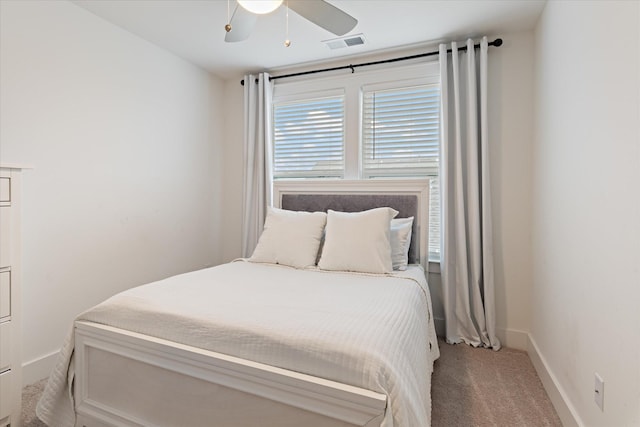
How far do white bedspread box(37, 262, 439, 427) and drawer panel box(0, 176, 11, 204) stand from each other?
0.65 metres

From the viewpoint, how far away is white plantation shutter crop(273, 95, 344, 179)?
335cm

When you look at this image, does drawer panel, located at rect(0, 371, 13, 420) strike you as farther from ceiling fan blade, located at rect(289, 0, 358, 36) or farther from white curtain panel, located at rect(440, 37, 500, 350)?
white curtain panel, located at rect(440, 37, 500, 350)

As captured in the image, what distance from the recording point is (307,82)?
11.2ft

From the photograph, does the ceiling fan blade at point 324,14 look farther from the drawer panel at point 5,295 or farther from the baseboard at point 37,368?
the baseboard at point 37,368

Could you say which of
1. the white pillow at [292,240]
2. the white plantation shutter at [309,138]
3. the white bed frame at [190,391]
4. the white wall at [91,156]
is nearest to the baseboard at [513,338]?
the white pillow at [292,240]

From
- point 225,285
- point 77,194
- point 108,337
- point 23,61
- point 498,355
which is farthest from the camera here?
point 498,355

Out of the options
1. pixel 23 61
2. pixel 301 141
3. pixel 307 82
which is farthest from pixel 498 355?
pixel 23 61

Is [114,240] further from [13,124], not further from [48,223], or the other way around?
[13,124]

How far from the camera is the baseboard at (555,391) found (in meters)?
1.67

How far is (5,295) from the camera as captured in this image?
161 cm

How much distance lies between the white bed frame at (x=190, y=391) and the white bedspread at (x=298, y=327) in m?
0.04

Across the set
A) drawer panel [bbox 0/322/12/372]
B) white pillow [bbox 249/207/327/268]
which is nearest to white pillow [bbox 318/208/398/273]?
white pillow [bbox 249/207/327/268]

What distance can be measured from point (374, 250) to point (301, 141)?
1625 millimetres

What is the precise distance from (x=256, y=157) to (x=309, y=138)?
0.59 meters
